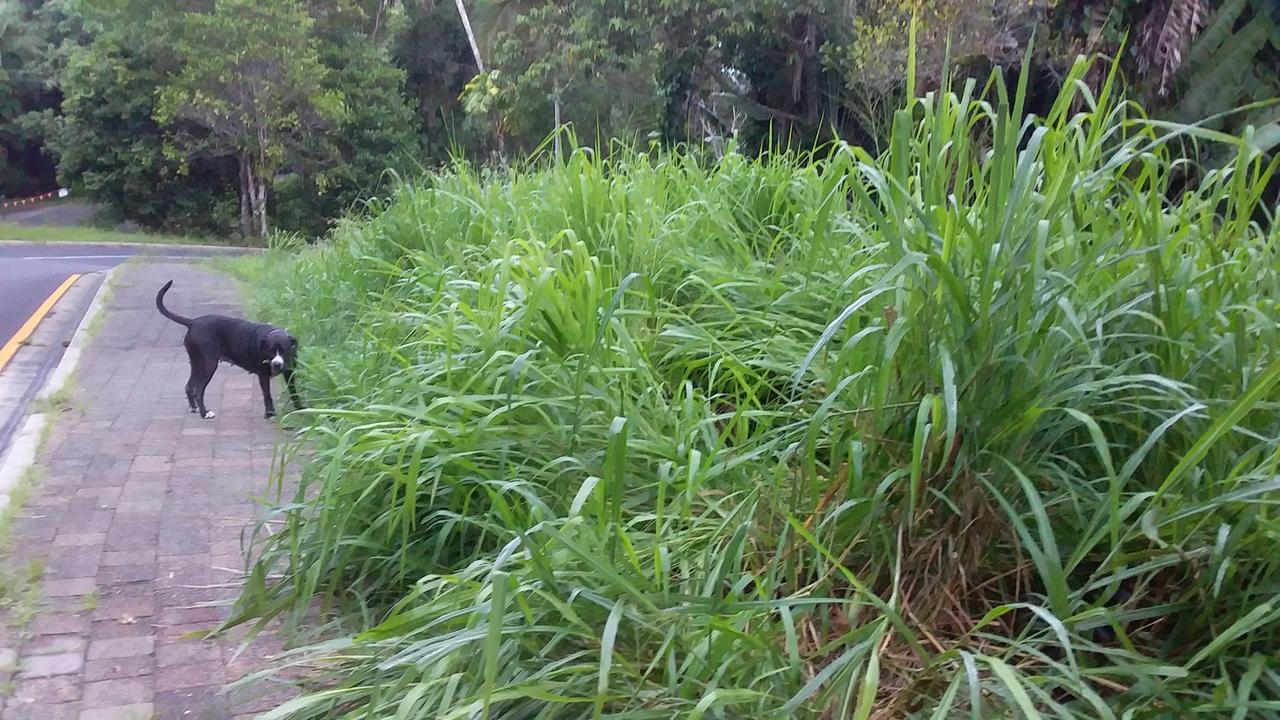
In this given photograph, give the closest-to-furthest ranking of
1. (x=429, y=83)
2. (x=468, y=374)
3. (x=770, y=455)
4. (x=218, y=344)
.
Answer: (x=770, y=455) < (x=468, y=374) < (x=218, y=344) < (x=429, y=83)

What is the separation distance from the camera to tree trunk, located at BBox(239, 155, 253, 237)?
99.8 ft

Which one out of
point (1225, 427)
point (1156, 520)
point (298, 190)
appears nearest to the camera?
point (1225, 427)

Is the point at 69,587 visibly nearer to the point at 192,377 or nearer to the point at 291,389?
the point at 291,389

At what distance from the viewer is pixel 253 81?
27422 mm

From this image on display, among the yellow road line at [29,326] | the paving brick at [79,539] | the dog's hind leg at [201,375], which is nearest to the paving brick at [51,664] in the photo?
the paving brick at [79,539]

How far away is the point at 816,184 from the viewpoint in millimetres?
4859

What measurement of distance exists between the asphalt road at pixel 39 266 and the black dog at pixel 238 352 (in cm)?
460

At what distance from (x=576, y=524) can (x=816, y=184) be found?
2.60 metres

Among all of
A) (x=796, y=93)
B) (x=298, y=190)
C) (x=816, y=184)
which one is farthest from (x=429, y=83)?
(x=816, y=184)

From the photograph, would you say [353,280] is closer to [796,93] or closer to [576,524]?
[576,524]

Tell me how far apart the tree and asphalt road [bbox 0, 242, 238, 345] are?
3889mm

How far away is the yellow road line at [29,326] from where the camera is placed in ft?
30.3

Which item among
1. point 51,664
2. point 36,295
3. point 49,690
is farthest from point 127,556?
point 36,295

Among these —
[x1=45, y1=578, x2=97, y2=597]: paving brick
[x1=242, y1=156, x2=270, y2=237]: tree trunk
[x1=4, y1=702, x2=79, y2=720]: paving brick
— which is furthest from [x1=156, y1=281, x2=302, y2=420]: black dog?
[x1=242, y1=156, x2=270, y2=237]: tree trunk
